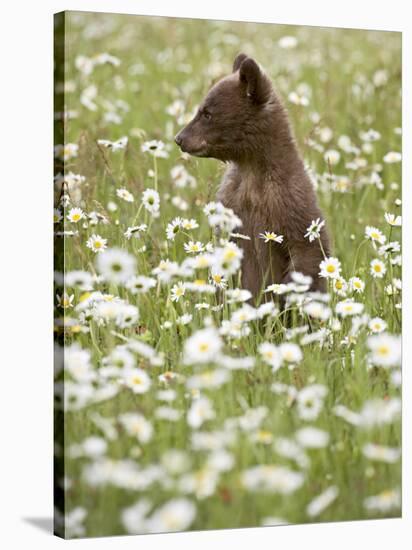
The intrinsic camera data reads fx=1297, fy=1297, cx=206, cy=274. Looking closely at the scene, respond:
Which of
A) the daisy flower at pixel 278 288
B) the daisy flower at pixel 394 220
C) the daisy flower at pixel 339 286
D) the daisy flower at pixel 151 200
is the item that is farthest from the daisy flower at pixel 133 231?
the daisy flower at pixel 394 220

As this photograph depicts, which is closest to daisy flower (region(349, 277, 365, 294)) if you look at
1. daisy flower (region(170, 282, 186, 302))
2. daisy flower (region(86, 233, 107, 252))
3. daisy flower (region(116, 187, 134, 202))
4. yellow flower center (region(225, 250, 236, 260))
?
yellow flower center (region(225, 250, 236, 260))

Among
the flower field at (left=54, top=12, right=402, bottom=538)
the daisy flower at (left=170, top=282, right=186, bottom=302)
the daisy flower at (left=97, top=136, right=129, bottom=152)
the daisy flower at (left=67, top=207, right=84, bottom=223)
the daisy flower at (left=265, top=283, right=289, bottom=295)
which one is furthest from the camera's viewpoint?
the daisy flower at (left=97, top=136, right=129, bottom=152)

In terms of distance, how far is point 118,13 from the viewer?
6.32 metres

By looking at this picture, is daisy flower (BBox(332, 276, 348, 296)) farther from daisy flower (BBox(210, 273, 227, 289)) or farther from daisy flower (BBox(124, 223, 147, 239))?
daisy flower (BBox(124, 223, 147, 239))

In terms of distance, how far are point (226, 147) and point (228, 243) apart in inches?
25.2

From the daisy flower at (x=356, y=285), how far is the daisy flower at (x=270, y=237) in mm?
423

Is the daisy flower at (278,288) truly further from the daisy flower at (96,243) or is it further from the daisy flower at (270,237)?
the daisy flower at (96,243)

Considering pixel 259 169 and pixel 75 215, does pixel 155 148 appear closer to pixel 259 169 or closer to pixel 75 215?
pixel 259 169

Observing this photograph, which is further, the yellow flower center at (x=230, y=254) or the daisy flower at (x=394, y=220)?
the daisy flower at (x=394, y=220)

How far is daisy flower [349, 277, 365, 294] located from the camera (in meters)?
6.69

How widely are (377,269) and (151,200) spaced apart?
4.11 ft

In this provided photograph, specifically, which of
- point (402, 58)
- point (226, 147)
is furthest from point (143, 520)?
point (402, 58)

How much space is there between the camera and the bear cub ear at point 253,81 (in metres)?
6.62

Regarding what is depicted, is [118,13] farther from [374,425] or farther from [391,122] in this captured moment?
[374,425]
